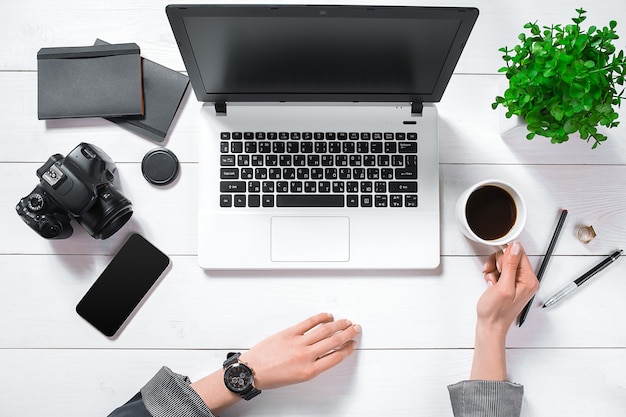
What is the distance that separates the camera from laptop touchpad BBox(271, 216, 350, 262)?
2.90ft

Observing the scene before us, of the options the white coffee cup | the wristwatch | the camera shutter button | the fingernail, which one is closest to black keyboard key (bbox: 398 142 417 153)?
the white coffee cup

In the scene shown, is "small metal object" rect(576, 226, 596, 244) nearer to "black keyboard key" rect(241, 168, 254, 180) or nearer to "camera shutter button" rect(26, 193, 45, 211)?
"black keyboard key" rect(241, 168, 254, 180)

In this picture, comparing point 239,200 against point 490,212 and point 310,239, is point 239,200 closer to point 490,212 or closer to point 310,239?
point 310,239

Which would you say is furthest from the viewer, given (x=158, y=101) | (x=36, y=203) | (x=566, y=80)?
(x=158, y=101)

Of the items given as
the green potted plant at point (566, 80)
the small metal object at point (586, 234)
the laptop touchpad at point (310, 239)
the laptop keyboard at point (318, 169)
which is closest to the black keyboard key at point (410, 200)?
the laptop keyboard at point (318, 169)

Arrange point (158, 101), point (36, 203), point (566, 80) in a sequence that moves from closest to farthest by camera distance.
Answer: point (566, 80), point (36, 203), point (158, 101)

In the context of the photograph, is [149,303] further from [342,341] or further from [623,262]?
[623,262]

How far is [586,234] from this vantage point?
36.5 inches

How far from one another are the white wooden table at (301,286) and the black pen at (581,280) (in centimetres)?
1

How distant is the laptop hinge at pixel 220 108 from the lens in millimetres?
880

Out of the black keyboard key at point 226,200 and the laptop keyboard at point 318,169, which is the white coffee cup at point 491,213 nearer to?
the laptop keyboard at point 318,169

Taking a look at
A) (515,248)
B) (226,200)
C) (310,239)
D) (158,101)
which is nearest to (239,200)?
(226,200)

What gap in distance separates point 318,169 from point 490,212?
1.03ft

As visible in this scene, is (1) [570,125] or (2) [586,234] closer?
(1) [570,125]
